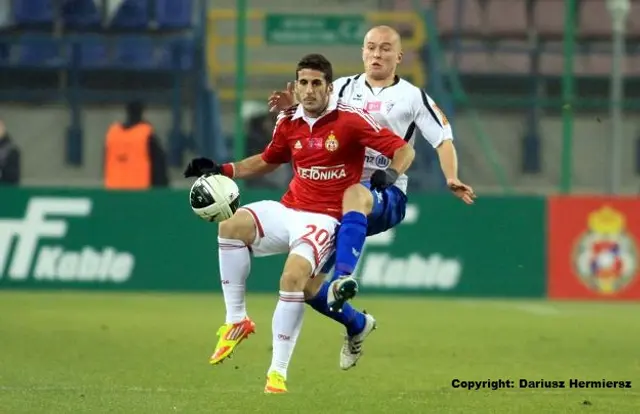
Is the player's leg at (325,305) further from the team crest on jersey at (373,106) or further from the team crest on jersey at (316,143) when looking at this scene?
the team crest on jersey at (373,106)

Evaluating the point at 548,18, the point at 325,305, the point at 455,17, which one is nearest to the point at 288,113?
the point at 325,305

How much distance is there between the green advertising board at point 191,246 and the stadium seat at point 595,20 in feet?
12.0

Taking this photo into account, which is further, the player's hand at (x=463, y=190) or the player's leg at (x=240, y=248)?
the player's leg at (x=240, y=248)

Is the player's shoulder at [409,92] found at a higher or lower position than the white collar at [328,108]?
higher

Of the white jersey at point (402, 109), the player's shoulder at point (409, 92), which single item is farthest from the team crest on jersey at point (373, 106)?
the player's shoulder at point (409, 92)

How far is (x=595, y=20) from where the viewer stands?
21797mm

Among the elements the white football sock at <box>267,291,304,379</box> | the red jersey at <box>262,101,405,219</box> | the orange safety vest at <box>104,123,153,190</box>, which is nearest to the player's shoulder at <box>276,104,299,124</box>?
the red jersey at <box>262,101,405,219</box>

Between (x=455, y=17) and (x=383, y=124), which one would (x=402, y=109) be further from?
(x=455, y=17)

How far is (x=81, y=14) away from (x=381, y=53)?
11399 mm

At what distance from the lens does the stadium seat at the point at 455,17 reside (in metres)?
21.8

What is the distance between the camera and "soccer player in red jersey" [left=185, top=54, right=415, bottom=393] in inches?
379

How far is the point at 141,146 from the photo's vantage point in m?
19.8

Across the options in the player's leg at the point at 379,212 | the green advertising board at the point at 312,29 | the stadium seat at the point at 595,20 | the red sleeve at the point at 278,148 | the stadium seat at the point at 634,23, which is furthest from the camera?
the stadium seat at the point at 634,23

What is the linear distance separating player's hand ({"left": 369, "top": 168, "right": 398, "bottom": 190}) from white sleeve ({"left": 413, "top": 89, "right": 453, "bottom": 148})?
105cm
